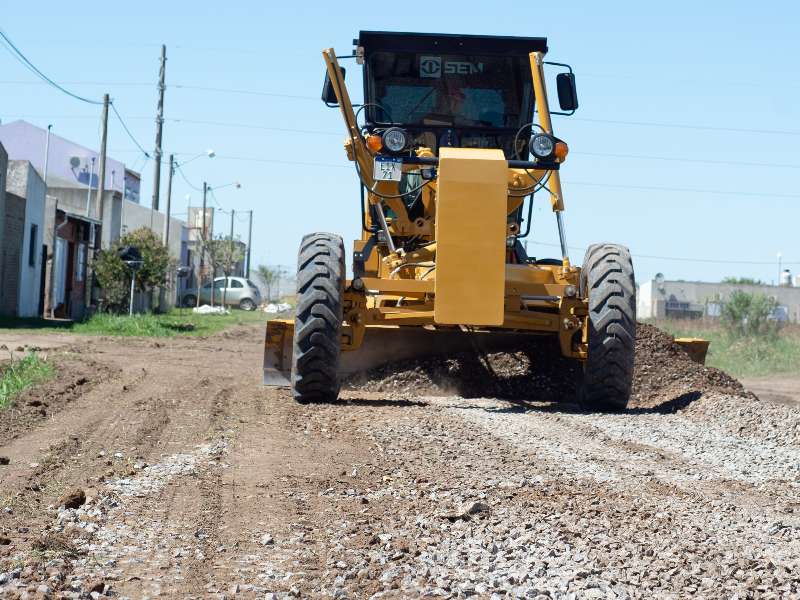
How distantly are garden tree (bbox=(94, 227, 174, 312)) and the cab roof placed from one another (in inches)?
951

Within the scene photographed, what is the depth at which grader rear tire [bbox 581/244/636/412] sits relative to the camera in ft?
35.1

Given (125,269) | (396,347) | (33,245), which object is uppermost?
(33,245)

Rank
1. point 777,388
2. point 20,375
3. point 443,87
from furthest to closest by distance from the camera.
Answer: point 777,388, point 20,375, point 443,87

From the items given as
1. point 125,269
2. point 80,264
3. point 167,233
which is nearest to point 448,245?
point 125,269

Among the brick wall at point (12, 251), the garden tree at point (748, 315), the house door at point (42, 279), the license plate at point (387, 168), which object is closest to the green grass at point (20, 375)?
the license plate at point (387, 168)

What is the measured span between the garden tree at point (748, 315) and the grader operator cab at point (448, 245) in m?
27.3

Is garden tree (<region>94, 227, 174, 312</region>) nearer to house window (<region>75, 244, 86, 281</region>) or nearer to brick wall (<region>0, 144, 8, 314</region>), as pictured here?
house window (<region>75, 244, 86, 281</region>)

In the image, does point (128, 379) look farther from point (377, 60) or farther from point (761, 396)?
point (761, 396)

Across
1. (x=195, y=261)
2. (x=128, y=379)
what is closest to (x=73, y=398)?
(x=128, y=379)

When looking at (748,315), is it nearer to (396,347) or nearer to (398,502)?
(396,347)

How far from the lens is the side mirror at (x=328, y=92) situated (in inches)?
473

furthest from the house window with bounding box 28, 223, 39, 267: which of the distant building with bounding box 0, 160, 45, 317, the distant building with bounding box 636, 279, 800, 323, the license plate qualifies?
the distant building with bounding box 636, 279, 800, 323

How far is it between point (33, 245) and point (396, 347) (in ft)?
75.3

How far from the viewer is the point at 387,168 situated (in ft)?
36.5
